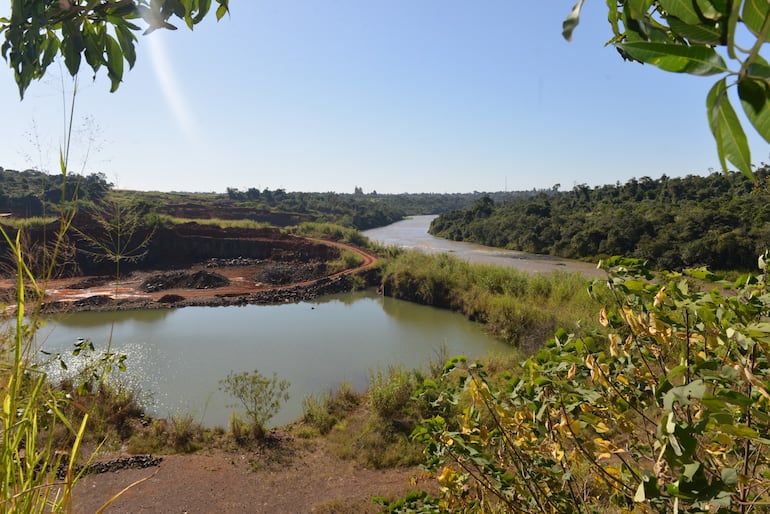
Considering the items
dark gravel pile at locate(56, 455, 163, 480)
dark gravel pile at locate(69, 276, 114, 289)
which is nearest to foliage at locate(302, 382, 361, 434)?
dark gravel pile at locate(56, 455, 163, 480)

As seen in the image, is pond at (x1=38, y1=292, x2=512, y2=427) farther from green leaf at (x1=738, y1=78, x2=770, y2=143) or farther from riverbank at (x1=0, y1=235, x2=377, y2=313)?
green leaf at (x1=738, y1=78, x2=770, y2=143)

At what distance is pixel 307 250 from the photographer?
20047 millimetres

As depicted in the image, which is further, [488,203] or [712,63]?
[488,203]

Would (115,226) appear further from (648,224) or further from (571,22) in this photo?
(648,224)

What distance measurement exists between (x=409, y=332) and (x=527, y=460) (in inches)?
366

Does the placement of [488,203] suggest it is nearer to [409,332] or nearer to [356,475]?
[409,332]

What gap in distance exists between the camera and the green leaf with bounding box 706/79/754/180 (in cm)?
29

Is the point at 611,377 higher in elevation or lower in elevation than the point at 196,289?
higher

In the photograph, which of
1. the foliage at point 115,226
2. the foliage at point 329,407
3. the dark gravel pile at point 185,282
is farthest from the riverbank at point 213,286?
the foliage at point 115,226

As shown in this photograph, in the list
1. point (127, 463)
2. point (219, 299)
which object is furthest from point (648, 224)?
point (127, 463)

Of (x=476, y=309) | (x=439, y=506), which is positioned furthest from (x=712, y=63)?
(x=476, y=309)

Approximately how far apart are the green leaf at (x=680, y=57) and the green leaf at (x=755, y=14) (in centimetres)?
2

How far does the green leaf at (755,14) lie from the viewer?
0.96ft

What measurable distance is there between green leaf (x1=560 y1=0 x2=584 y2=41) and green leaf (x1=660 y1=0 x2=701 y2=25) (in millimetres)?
66
